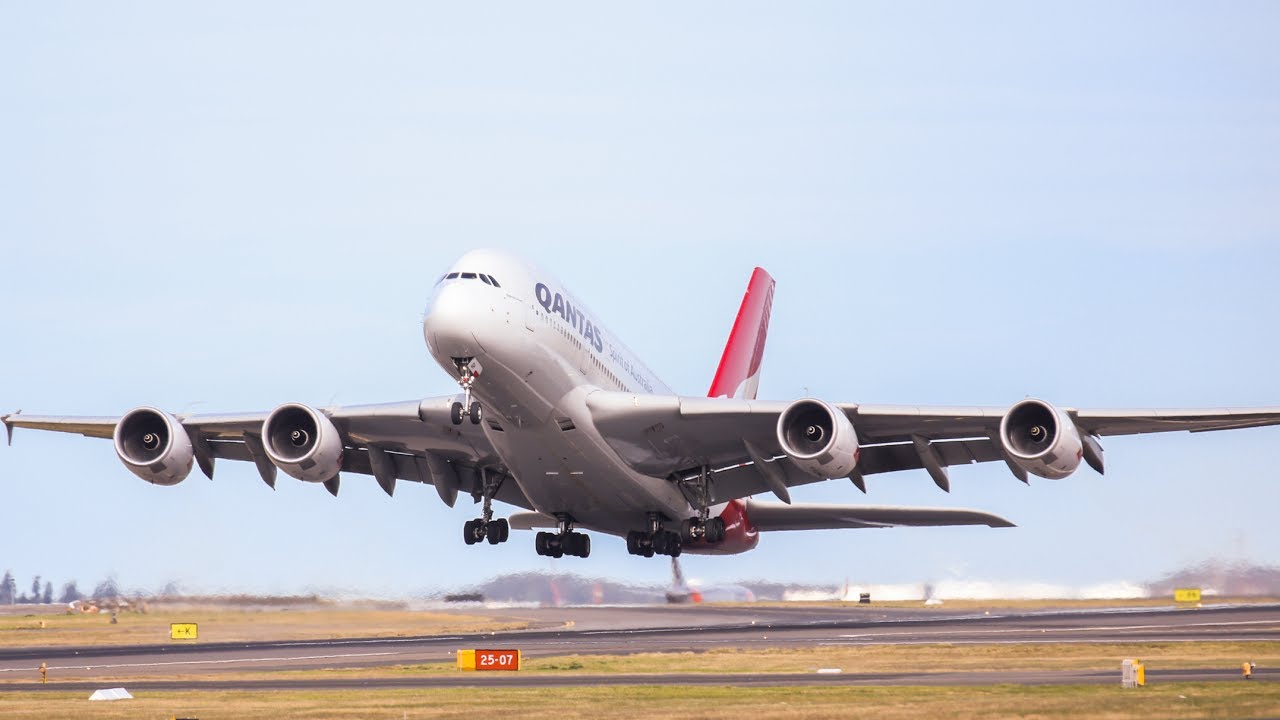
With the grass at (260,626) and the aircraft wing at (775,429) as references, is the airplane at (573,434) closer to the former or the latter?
the aircraft wing at (775,429)

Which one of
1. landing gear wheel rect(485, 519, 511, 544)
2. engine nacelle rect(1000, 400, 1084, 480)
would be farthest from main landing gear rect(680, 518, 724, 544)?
engine nacelle rect(1000, 400, 1084, 480)

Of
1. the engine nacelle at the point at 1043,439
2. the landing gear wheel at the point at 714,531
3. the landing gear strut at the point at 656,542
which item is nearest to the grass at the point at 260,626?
the landing gear strut at the point at 656,542

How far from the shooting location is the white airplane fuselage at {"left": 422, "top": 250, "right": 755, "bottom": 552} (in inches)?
1209

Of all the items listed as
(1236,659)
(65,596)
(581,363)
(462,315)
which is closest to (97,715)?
(462,315)

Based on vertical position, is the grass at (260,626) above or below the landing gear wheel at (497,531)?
below

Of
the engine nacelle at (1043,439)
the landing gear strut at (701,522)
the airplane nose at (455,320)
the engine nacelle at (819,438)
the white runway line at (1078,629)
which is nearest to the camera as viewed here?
the airplane nose at (455,320)

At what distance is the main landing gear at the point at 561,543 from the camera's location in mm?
42188

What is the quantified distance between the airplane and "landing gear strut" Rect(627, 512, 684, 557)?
0.04 metres

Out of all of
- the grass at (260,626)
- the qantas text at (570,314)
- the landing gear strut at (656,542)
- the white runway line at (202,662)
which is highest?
the qantas text at (570,314)

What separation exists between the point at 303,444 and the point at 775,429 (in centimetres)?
1096

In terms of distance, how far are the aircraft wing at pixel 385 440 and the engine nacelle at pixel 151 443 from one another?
26.8 inches

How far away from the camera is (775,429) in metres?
35.3

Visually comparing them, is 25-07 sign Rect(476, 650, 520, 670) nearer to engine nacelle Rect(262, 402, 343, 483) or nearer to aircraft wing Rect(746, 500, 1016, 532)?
engine nacelle Rect(262, 402, 343, 483)

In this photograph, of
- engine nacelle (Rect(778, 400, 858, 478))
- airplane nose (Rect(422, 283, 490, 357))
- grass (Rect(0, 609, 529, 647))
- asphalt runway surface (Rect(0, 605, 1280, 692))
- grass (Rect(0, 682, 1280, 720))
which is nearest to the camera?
grass (Rect(0, 682, 1280, 720))
